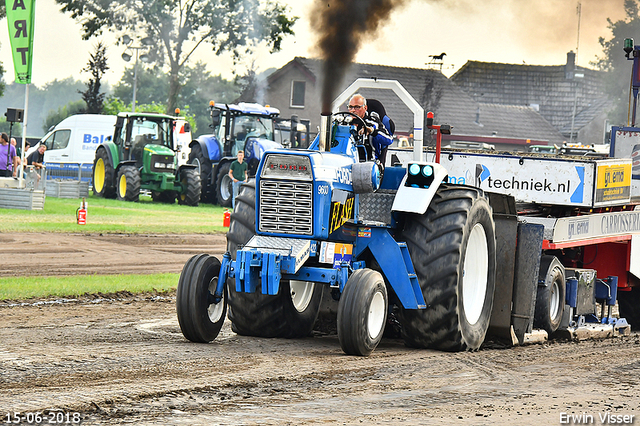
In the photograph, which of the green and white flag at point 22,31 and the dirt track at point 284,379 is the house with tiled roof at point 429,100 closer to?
the green and white flag at point 22,31

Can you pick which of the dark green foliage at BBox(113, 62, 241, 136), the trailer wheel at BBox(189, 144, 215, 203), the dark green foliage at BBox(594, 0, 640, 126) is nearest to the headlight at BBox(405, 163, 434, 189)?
the trailer wheel at BBox(189, 144, 215, 203)

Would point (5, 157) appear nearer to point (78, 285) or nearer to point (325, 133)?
point (78, 285)

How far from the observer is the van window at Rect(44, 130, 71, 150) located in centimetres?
3475

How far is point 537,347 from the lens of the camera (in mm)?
8883

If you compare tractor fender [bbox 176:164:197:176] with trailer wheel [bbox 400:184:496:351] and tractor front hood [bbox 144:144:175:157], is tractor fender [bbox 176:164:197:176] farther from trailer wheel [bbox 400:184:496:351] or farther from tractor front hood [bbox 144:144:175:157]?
trailer wheel [bbox 400:184:496:351]

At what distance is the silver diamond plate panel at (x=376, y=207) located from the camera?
8052mm

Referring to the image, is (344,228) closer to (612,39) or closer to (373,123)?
(373,123)

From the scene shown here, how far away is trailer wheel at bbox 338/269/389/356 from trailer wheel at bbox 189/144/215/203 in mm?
22249

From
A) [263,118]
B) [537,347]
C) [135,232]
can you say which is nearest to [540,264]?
[537,347]

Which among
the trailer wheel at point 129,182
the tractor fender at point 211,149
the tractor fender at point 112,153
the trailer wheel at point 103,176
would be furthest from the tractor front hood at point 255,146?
the trailer wheel at point 103,176

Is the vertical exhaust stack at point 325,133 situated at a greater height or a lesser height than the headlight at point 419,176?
greater

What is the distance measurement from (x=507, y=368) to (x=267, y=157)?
2622mm

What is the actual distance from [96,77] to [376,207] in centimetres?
3948

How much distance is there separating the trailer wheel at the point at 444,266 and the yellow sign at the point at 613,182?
260cm
